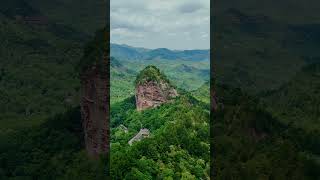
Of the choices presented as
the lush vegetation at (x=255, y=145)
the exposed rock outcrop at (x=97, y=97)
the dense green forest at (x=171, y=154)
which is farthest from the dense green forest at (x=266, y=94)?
the exposed rock outcrop at (x=97, y=97)

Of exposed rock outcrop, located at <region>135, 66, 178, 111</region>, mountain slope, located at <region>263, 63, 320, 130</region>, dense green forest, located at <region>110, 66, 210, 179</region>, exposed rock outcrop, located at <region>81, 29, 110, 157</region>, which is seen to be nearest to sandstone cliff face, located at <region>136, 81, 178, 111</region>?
exposed rock outcrop, located at <region>135, 66, 178, 111</region>

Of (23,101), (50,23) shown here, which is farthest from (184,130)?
(50,23)

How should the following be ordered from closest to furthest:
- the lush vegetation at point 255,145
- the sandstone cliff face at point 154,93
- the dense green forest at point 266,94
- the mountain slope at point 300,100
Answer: the lush vegetation at point 255,145
the dense green forest at point 266,94
the mountain slope at point 300,100
the sandstone cliff face at point 154,93

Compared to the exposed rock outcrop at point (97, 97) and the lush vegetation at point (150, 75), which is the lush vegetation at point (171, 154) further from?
the lush vegetation at point (150, 75)

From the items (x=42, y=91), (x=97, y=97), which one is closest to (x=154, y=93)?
(x=97, y=97)

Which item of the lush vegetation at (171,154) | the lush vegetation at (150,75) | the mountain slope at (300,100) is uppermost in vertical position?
the lush vegetation at (150,75)

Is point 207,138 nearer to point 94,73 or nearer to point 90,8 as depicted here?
point 94,73
